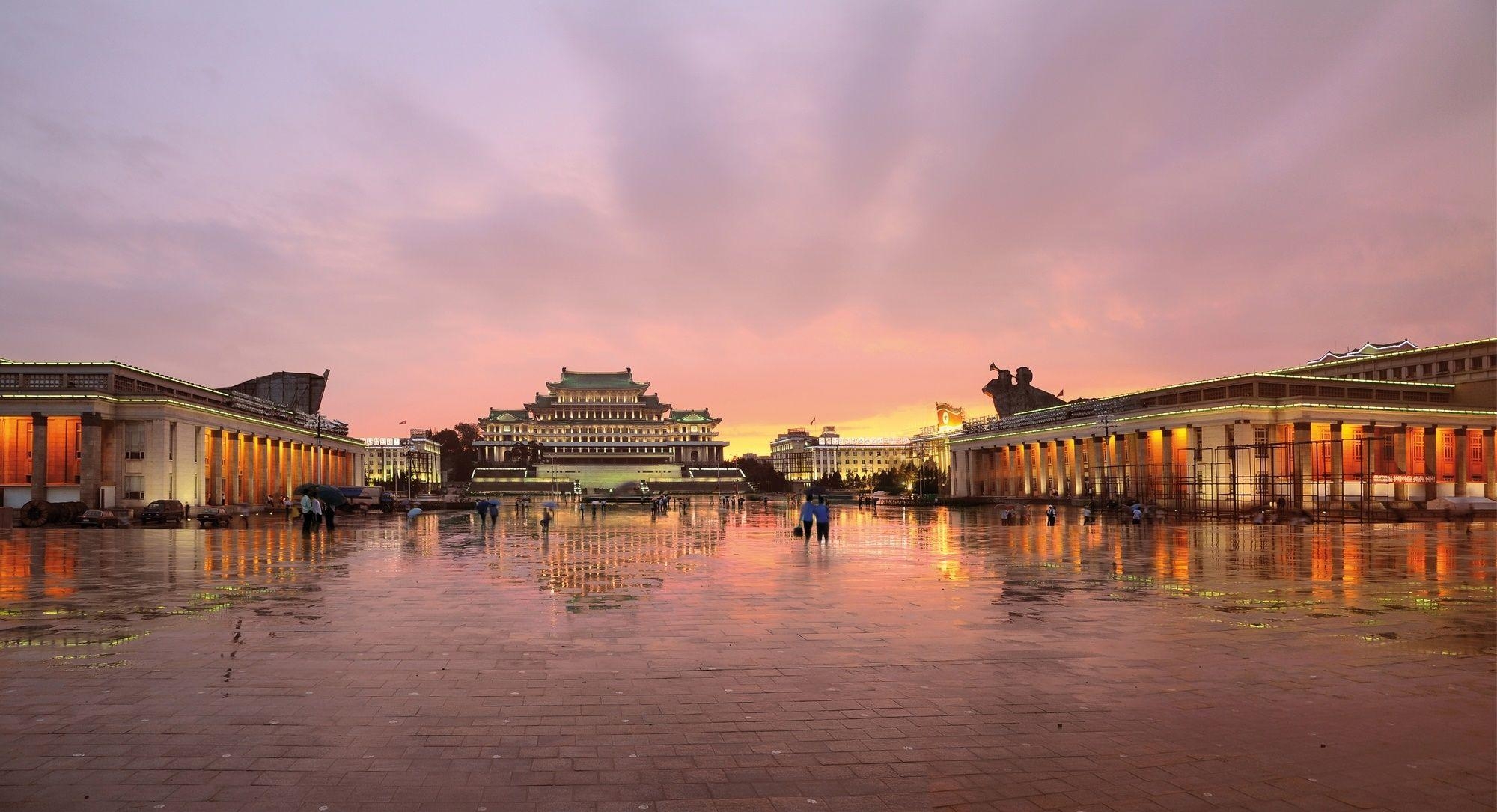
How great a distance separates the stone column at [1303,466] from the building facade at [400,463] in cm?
12122

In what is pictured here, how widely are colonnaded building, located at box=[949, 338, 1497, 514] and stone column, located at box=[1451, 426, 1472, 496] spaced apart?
8cm

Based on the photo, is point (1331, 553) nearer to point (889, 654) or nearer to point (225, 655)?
point (889, 654)

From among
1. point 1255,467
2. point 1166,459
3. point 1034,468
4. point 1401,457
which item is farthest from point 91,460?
point 1401,457

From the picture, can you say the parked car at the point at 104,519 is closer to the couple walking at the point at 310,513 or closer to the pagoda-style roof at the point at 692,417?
the couple walking at the point at 310,513

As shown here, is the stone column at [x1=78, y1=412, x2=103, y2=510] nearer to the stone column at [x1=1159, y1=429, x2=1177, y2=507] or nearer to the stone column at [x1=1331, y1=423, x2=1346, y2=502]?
the stone column at [x1=1159, y1=429, x2=1177, y2=507]

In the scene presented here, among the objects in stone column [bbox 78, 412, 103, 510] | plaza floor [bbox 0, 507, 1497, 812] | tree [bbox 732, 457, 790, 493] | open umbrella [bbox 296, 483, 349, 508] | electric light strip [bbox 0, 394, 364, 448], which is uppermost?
electric light strip [bbox 0, 394, 364, 448]

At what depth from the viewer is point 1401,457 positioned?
68.9 meters

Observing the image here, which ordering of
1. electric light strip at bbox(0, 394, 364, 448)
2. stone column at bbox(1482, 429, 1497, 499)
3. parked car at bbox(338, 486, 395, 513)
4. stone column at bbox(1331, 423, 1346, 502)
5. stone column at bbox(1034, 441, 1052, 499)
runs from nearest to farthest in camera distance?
electric light strip at bbox(0, 394, 364, 448)
parked car at bbox(338, 486, 395, 513)
stone column at bbox(1331, 423, 1346, 502)
stone column at bbox(1482, 429, 1497, 499)
stone column at bbox(1034, 441, 1052, 499)

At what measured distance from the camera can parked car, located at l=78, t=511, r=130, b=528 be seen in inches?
1727

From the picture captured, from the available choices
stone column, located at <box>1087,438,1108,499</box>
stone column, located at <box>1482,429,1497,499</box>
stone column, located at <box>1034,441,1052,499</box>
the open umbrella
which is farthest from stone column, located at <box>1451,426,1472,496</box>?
the open umbrella

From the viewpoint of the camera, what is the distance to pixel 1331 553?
2514 cm

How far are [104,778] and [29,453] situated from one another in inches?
2785

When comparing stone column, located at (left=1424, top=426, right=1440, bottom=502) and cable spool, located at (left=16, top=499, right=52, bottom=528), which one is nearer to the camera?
cable spool, located at (left=16, top=499, right=52, bottom=528)

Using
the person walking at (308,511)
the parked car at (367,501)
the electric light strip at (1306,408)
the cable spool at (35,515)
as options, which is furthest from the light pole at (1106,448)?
the cable spool at (35,515)
